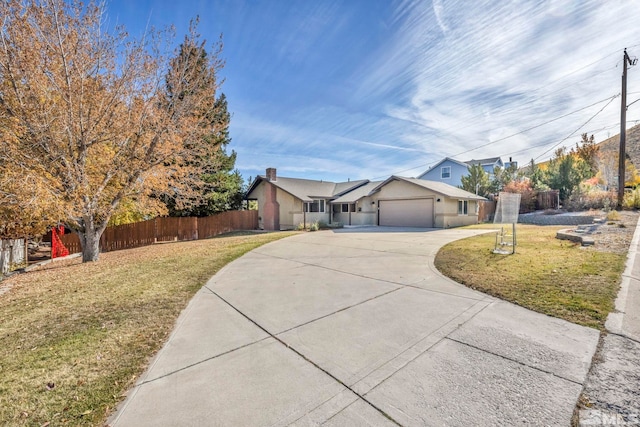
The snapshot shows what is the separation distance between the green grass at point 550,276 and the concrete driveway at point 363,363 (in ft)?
1.51

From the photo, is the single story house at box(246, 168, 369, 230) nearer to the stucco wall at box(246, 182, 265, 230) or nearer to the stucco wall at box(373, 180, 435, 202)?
the stucco wall at box(246, 182, 265, 230)

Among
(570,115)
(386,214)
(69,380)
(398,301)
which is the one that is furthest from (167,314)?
(570,115)

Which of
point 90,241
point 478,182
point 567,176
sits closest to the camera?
point 90,241

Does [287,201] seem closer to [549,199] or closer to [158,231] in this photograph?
[158,231]

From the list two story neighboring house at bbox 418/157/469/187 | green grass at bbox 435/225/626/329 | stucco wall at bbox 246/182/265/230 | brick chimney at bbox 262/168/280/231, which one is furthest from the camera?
two story neighboring house at bbox 418/157/469/187

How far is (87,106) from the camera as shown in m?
8.98

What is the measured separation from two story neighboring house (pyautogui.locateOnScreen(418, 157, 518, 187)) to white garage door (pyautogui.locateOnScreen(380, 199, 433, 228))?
554 inches

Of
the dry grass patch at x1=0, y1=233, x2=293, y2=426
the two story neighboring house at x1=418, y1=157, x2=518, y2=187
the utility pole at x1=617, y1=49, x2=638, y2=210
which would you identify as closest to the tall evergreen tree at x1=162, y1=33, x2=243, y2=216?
the dry grass patch at x1=0, y1=233, x2=293, y2=426

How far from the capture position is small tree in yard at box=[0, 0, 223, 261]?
782cm

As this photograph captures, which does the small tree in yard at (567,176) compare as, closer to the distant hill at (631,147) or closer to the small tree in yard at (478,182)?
the small tree in yard at (478,182)

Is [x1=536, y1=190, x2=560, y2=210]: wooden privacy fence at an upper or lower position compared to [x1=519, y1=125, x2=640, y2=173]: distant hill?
lower

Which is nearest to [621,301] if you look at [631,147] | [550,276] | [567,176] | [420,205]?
[550,276]

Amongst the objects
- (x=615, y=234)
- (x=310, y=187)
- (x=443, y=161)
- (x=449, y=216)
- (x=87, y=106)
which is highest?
(x=443, y=161)

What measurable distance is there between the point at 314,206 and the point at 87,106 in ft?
56.8
